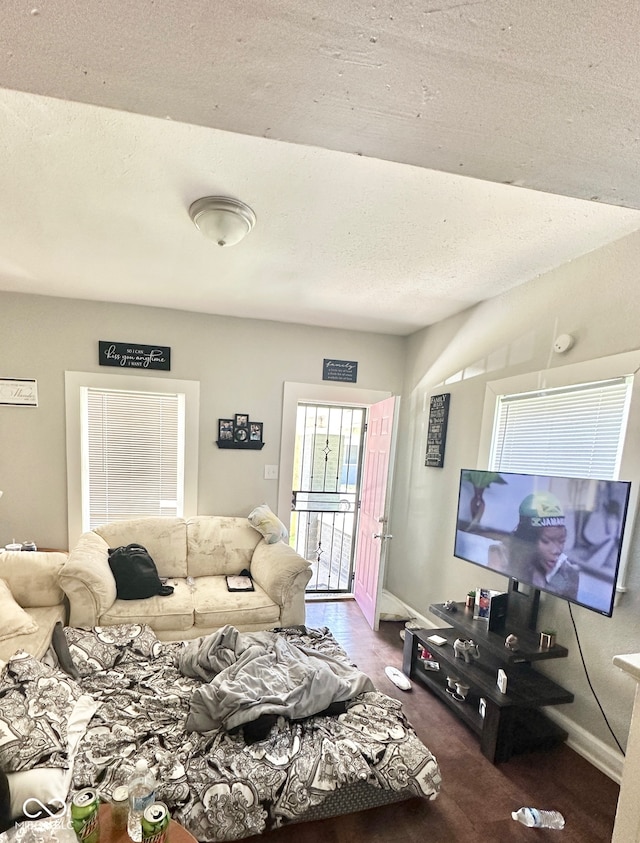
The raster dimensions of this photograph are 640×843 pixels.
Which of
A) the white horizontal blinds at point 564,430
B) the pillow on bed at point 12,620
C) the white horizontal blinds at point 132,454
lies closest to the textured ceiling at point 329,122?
the white horizontal blinds at point 564,430

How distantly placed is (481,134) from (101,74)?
0.70 m

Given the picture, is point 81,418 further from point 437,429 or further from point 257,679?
point 437,429

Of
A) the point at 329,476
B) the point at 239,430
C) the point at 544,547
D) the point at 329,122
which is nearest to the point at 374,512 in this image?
the point at 329,476

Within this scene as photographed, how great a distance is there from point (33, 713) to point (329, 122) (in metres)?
2.03

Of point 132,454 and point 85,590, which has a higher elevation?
point 132,454

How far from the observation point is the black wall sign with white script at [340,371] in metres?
3.62

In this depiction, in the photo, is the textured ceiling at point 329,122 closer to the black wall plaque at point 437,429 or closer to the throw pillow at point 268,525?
the black wall plaque at point 437,429

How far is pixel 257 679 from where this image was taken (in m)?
1.82

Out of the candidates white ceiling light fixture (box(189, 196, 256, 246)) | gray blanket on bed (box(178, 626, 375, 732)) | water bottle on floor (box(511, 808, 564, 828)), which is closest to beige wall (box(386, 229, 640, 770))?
water bottle on floor (box(511, 808, 564, 828))

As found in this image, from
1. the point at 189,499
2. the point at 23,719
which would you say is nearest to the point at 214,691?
the point at 23,719

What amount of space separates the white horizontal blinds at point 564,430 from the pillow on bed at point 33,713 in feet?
8.22

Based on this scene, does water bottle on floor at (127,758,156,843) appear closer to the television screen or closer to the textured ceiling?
the textured ceiling

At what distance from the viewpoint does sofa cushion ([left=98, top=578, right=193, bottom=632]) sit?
91.7 inches

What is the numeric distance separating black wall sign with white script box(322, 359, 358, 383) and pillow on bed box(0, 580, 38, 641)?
2663mm
